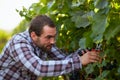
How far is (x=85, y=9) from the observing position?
9.60 ft

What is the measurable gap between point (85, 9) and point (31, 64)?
51 centimetres

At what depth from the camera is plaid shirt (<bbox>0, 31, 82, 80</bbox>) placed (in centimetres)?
296

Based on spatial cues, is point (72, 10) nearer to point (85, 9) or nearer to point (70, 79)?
point (85, 9)

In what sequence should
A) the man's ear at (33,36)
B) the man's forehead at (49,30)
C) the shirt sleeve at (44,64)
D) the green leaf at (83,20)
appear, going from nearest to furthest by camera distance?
the green leaf at (83,20) < the shirt sleeve at (44,64) < the man's forehead at (49,30) < the man's ear at (33,36)

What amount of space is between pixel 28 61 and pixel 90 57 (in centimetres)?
44

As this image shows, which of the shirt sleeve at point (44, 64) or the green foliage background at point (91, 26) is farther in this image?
the shirt sleeve at point (44, 64)

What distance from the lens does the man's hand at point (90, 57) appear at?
9.14 feet

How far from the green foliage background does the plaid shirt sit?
0.44ft

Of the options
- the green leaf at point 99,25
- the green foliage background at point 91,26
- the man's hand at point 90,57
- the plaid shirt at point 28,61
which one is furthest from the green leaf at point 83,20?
the plaid shirt at point 28,61

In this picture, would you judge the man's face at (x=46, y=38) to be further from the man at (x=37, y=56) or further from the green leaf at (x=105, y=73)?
the green leaf at (x=105, y=73)

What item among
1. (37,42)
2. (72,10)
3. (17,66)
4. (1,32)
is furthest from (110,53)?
(1,32)

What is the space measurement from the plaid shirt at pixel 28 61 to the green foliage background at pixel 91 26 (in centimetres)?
14

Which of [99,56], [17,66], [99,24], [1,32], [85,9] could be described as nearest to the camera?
[99,24]

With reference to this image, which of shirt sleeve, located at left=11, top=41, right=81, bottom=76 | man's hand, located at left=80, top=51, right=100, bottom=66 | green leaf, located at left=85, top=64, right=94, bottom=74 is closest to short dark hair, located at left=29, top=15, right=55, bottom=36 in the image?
shirt sleeve, located at left=11, top=41, right=81, bottom=76
